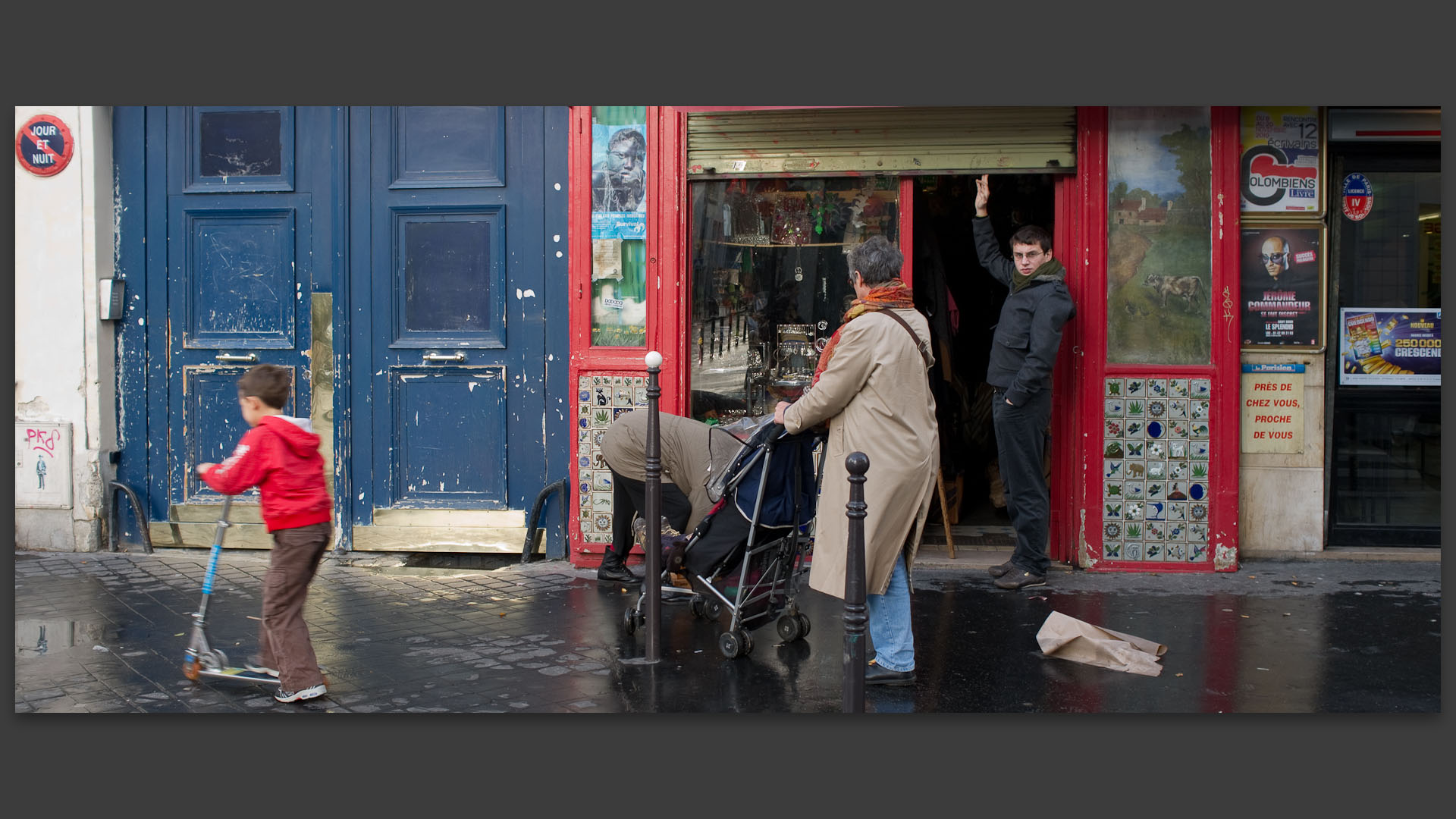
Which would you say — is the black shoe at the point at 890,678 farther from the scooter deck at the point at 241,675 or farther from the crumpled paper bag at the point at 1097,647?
the scooter deck at the point at 241,675

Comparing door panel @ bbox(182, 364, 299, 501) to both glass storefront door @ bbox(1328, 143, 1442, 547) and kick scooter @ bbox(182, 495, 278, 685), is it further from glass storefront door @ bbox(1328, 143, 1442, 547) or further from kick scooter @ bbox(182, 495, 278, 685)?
glass storefront door @ bbox(1328, 143, 1442, 547)

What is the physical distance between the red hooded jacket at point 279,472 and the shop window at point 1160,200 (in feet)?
16.6

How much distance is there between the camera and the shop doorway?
8797 millimetres

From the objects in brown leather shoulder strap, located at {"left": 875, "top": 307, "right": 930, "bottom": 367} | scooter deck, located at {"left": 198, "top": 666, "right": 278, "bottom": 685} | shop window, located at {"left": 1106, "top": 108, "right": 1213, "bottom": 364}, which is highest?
shop window, located at {"left": 1106, "top": 108, "right": 1213, "bottom": 364}

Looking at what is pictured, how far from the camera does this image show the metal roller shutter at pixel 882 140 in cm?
757

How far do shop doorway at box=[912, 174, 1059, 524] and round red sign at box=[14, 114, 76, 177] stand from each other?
584 centimetres

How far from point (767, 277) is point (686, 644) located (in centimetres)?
300

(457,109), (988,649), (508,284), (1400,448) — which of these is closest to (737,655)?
(988,649)

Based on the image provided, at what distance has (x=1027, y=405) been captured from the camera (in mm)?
7266

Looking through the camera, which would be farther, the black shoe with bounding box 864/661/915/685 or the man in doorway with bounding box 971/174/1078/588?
the man in doorway with bounding box 971/174/1078/588

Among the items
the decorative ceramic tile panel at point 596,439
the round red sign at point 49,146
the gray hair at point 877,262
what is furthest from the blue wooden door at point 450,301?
the gray hair at point 877,262

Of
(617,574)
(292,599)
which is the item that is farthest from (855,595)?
(617,574)

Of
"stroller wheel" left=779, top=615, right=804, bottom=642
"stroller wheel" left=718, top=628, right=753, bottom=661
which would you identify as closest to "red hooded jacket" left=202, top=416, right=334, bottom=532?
"stroller wheel" left=718, top=628, right=753, bottom=661

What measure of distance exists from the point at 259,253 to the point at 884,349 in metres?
4.96
